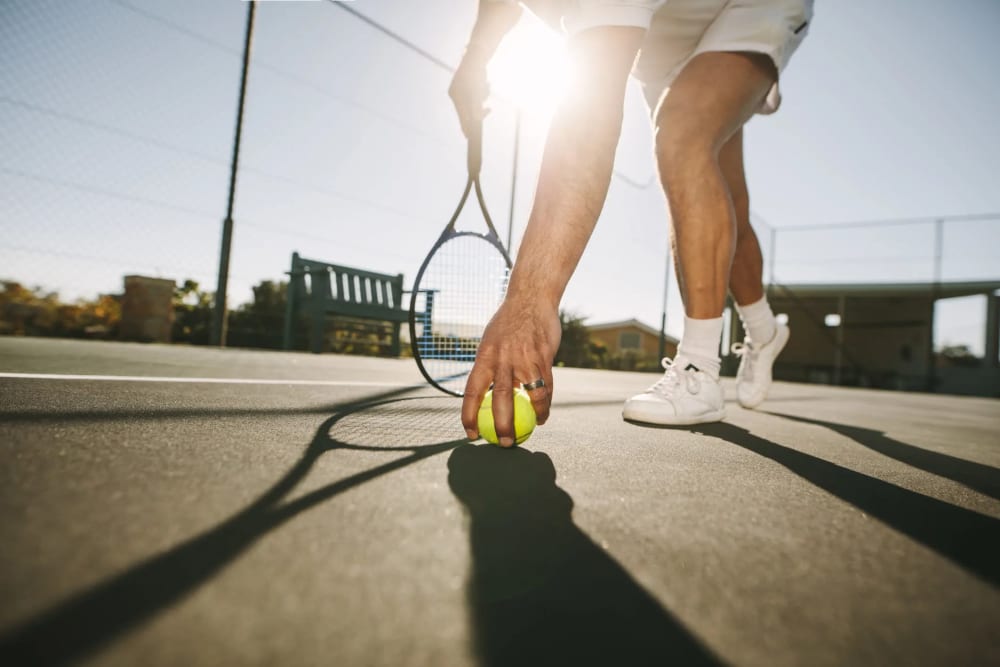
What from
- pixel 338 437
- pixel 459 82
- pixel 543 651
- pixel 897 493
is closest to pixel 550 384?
pixel 338 437

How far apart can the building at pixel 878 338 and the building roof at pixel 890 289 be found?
0.05 ft

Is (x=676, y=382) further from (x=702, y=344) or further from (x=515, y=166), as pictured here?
(x=515, y=166)

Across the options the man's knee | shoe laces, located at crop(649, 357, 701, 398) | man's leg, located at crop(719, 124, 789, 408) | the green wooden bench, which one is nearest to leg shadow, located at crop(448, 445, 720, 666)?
shoe laces, located at crop(649, 357, 701, 398)

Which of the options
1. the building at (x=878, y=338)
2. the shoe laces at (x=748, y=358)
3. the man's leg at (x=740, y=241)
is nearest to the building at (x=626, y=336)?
the building at (x=878, y=338)

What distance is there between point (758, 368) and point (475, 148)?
1241mm

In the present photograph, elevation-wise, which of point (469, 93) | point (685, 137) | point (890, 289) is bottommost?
point (685, 137)

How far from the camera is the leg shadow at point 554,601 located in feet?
0.95

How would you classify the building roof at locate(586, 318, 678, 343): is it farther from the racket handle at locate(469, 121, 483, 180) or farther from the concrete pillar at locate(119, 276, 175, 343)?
the racket handle at locate(469, 121, 483, 180)

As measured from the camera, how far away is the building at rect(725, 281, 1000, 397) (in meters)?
11.2

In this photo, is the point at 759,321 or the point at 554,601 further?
the point at 759,321

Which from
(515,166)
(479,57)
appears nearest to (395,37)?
(515,166)

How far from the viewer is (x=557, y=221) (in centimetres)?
96

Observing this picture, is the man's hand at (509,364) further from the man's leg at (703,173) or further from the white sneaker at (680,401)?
the man's leg at (703,173)

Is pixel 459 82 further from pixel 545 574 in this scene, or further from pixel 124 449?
pixel 545 574
